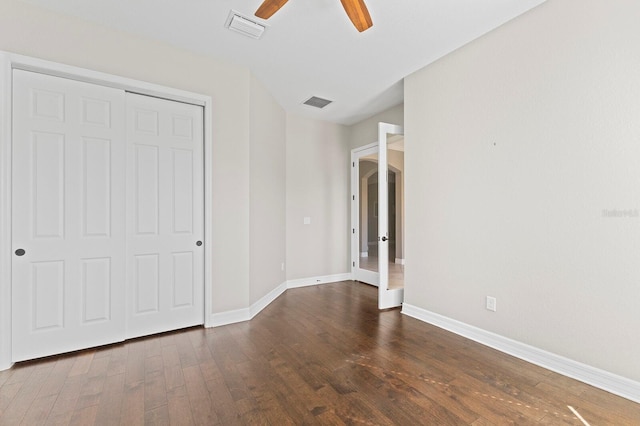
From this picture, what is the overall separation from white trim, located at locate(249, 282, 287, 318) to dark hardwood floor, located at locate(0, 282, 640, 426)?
1.82ft

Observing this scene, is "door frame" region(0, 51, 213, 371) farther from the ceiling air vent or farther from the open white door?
the open white door

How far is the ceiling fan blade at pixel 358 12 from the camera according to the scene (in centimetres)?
203

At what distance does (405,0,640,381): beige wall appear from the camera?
2049 mm

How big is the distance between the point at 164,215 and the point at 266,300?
1.81m

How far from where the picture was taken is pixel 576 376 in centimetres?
221

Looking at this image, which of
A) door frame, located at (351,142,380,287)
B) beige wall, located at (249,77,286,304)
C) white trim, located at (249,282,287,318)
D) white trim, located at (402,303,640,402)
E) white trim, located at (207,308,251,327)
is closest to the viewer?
white trim, located at (402,303,640,402)

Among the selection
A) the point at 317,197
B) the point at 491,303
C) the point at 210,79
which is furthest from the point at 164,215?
the point at 491,303

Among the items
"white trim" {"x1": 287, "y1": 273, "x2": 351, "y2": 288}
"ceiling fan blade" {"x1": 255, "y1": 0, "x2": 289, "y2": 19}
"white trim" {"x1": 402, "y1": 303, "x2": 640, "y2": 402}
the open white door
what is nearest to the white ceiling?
"ceiling fan blade" {"x1": 255, "y1": 0, "x2": 289, "y2": 19}

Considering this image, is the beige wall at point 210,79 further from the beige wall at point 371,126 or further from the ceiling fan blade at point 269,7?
the beige wall at point 371,126

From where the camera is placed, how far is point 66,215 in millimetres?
2643

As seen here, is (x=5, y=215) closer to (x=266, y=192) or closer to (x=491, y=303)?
(x=266, y=192)

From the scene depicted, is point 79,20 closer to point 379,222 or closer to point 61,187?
point 61,187

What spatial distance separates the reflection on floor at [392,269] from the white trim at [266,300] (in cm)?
154

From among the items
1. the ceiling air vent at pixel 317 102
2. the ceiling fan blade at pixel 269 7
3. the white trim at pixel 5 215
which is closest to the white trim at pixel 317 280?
the ceiling air vent at pixel 317 102
